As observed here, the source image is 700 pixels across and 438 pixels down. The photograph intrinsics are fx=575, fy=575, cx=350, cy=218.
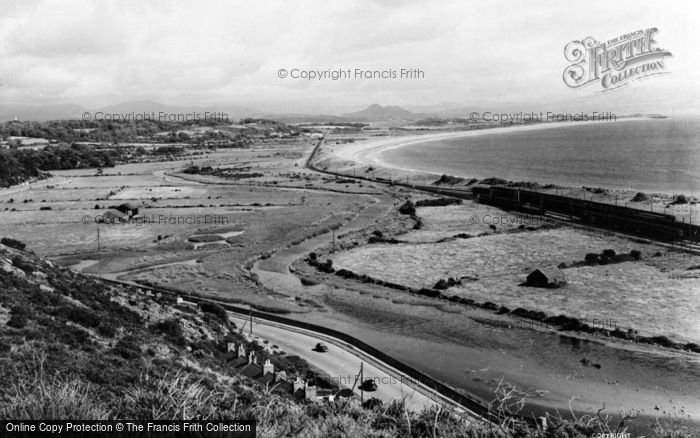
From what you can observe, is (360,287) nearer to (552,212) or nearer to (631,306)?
(631,306)

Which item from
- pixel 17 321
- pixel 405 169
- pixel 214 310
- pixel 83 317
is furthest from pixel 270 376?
pixel 405 169

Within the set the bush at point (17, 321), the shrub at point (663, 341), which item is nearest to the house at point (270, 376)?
the bush at point (17, 321)

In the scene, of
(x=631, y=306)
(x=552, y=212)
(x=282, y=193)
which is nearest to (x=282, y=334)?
(x=631, y=306)

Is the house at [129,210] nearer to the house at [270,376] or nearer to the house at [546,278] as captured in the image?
the house at [270,376]

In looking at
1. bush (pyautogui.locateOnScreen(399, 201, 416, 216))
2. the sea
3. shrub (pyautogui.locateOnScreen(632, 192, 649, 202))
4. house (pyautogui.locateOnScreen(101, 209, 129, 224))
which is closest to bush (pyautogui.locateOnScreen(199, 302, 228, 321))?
house (pyautogui.locateOnScreen(101, 209, 129, 224))

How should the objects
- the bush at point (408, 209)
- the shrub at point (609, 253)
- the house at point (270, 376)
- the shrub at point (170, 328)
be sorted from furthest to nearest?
the bush at point (408, 209)
the shrub at point (609, 253)
the shrub at point (170, 328)
the house at point (270, 376)

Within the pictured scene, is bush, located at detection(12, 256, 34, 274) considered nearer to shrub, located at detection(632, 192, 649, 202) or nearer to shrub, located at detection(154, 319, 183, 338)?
shrub, located at detection(154, 319, 183, 338)
